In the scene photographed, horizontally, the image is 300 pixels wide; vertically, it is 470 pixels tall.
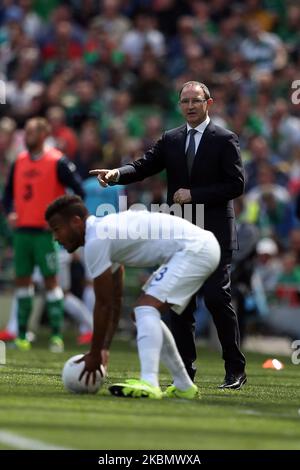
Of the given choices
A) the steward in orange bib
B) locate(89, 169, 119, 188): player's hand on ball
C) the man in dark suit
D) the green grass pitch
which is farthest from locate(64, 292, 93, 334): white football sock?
locate(89, 169, 119, 188): player's hand on ball

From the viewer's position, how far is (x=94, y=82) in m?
20.7

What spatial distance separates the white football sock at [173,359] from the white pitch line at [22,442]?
6.05 ft

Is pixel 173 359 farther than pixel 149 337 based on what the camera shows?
Yes

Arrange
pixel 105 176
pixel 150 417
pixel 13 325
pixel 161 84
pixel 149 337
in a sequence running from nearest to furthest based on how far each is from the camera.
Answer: pixel 150 417 → pixel 149 337 → pixel 105 176 → pixel 13 325 → pixel 161 84

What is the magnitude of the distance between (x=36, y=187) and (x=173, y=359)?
256 inches

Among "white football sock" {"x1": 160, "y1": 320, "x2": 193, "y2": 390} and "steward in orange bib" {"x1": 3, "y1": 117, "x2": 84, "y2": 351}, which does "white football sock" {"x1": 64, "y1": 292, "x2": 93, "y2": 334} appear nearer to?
"steward in orange bib" {"x1": 3, "y1": 117, "x2": 84, "y2": 351}

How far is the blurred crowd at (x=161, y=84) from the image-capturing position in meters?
17.9

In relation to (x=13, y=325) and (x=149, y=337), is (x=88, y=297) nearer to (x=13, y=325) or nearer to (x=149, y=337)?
(x=13, y=325)

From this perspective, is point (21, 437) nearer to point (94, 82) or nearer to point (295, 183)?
point (295, 183)

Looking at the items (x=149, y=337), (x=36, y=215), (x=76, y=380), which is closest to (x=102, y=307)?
(x=149, y=337)

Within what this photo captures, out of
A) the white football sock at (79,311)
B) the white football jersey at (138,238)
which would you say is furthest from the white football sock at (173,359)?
the white football sock at (79,311)

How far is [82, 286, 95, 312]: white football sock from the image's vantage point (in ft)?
56.8

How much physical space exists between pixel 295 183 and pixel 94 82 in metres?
4.05

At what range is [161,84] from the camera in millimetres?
21000
